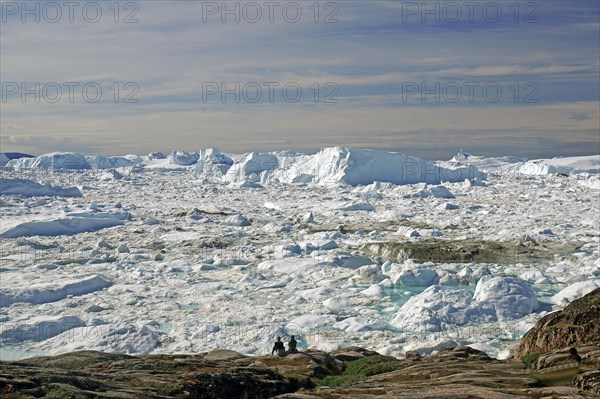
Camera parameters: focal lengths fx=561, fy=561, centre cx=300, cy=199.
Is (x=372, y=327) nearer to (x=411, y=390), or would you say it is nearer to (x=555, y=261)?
(x=411, y=390)

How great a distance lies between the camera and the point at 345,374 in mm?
13109

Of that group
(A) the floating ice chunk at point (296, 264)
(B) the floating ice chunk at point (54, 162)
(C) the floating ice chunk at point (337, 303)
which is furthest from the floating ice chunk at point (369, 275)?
(B) the floating ice chunk at point (54, 162)

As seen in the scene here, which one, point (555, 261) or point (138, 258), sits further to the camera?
point (138, 258)

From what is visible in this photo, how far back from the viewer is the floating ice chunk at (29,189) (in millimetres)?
75562

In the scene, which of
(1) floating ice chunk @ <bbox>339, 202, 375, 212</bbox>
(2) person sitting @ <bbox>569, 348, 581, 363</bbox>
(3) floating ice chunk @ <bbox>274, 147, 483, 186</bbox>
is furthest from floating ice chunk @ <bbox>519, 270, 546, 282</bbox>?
(3) floating ice chunk @ <bbox>274, 147, 483, 186</bbox>

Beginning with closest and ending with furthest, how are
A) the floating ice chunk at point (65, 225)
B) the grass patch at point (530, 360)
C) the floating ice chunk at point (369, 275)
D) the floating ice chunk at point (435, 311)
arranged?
the grass patch at point (530, 360) < the floating ice chunk at point (435, 311) < the floating ice chunk at point (369, 275) < the floating ice chunk at point (65, 225)

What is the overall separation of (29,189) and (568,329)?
7730cm

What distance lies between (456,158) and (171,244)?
401ft

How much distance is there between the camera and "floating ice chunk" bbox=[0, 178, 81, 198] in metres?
75.6

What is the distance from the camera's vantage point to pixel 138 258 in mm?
34500

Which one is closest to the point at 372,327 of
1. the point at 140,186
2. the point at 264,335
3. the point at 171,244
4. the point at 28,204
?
the point at 264,335

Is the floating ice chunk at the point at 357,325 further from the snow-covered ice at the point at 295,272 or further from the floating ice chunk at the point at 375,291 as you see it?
the floating ice chunk at the point at 375,291

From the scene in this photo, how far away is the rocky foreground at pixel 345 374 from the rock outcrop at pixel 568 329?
0.07 ft

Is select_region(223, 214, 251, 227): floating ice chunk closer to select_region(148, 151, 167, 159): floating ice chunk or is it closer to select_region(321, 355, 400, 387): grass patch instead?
select_region(321, 355, 400, 387): grass patch
